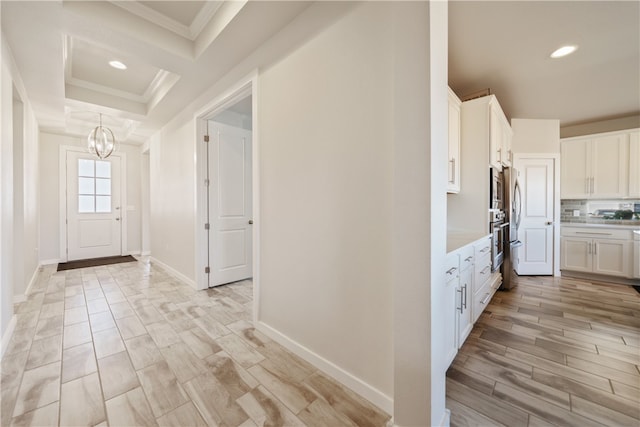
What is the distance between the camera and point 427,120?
1.10 m

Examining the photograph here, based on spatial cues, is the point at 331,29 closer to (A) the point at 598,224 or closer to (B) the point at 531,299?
(B) the point at 531,299

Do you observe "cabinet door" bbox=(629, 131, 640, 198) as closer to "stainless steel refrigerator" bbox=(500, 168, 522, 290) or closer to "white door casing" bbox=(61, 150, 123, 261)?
"stainless steel refrigerator" bbox=(500, 168, 522, 290)

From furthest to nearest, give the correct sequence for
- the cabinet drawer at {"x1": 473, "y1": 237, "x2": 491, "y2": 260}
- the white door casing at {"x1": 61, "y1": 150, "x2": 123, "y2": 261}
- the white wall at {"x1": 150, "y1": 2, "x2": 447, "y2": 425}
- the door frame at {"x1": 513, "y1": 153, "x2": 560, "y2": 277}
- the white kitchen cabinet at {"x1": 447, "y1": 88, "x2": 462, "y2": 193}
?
the white door casing at {"x1": 61, "y1": 150, "x2": 123, "y2": 261} < the door frame at {"x1": 513, "y1": 153, "x2": 560, "y2": 277} < the white kitchen cabinet at {"x1": 447, "y1": 88, "x2": 462, "y2": 193} < the cabinet drawer at {"x1": 473, "y1": 237, "x2": 491, "y2": 260} < the white wall at {"x1": 150, "y1": 2, "x2": 447, "y2": 425}

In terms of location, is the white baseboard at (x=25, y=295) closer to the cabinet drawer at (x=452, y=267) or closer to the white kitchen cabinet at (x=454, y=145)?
the cabinet drawer at (x=452, y=267)

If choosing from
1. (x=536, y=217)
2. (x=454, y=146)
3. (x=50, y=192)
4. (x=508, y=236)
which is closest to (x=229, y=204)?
(x=454, y=146)

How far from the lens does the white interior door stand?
3385mm

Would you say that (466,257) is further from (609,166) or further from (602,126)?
(602,126)

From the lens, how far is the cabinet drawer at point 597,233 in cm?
365

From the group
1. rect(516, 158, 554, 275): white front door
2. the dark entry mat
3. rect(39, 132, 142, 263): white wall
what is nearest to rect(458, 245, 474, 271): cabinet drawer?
rect(516, 158, 554, 275): white front door

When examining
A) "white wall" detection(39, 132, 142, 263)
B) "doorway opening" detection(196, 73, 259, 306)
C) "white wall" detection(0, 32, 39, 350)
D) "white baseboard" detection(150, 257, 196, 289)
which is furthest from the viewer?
"white wall" detection(39, 132, 142, 263)

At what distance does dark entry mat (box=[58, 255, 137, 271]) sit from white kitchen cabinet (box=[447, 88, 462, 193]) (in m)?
5.88

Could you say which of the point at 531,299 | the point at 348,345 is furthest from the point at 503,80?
the point at 348,345

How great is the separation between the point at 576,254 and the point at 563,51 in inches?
131

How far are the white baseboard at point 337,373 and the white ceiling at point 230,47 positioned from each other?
2439 millimetres
